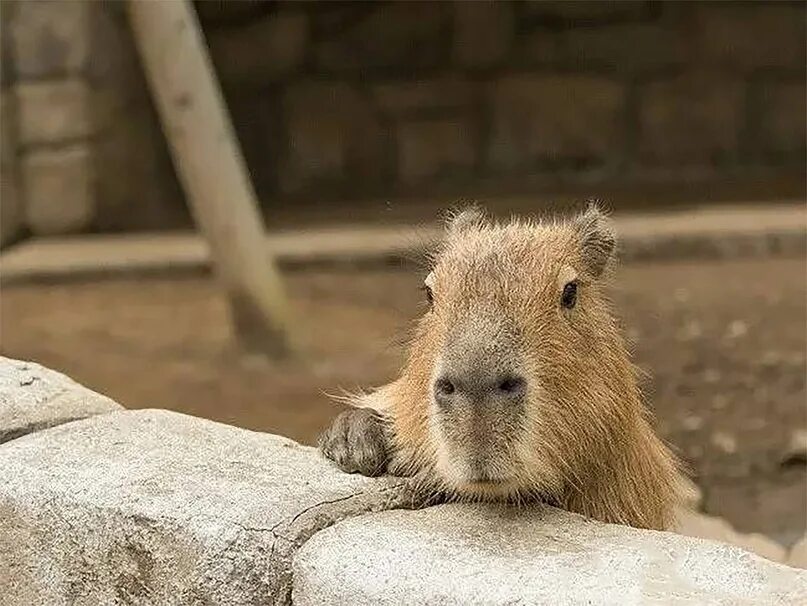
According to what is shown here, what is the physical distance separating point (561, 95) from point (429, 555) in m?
8.84

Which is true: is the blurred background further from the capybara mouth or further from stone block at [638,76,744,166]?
the capybara mouth

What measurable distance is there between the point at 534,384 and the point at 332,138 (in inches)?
336

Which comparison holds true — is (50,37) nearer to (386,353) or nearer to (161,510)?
(386,353)

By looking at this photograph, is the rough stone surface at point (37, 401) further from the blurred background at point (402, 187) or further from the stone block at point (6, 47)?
the stone block at point (6, 47)

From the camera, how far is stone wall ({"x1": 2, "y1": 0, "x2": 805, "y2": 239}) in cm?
1051

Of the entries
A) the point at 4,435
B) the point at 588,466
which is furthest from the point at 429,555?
the point at 4,435

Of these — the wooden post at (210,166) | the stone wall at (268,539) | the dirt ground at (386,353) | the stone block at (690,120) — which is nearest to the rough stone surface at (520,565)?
the stone wall at (268,539)

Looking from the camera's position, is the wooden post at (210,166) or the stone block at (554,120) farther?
the stone block at (554,120)

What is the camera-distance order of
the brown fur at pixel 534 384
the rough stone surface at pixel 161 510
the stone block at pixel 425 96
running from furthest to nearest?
the stone block at pixel 425 96
the rough stone surface at pixel 161 510
the brown fur at pixel 534 384

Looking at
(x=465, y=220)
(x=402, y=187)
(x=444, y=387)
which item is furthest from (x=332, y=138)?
(x=444, y=387)

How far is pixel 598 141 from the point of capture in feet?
34.9

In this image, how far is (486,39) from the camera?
35.2ft

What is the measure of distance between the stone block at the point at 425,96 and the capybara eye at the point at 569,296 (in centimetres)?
832

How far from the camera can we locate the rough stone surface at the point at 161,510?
2234 mm
